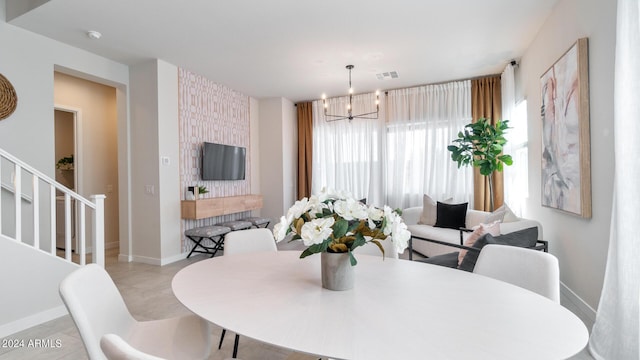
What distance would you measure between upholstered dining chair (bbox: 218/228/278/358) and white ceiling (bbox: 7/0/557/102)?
2.17 metres

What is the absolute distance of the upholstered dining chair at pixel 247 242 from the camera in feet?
6.90

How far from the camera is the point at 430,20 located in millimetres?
3318

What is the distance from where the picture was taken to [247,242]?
2.19 m

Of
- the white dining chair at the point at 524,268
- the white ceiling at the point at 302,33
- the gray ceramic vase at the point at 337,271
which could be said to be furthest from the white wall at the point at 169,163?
the white dining chair at the point at 524,268

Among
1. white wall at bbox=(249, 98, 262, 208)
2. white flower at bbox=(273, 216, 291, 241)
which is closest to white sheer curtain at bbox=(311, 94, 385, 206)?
white wall at bbox=(249, 98, 262, 208)

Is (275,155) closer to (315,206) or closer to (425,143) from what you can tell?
(425,143)

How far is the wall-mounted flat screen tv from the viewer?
4945 millimetres

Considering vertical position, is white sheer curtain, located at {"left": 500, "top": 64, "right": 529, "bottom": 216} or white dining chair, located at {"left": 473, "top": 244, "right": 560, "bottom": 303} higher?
white sheer curtain, located at {"left": 500, "top": 64, "right": 529, "bottom": 216}

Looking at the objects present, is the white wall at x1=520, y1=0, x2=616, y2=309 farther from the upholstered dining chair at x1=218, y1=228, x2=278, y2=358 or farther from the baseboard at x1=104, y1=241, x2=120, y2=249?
the baseboard at x1=104, y1=241, x2=120, y2=249

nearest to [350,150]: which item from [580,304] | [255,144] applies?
[255,144]

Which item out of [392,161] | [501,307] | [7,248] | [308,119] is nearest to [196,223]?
[7,248]

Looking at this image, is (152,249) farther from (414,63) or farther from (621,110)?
(621,110)

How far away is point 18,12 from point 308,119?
4.48m

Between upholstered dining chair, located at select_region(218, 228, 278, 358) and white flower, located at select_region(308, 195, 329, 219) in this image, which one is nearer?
white flower, located at select_region(308, 195, 329, 219)
